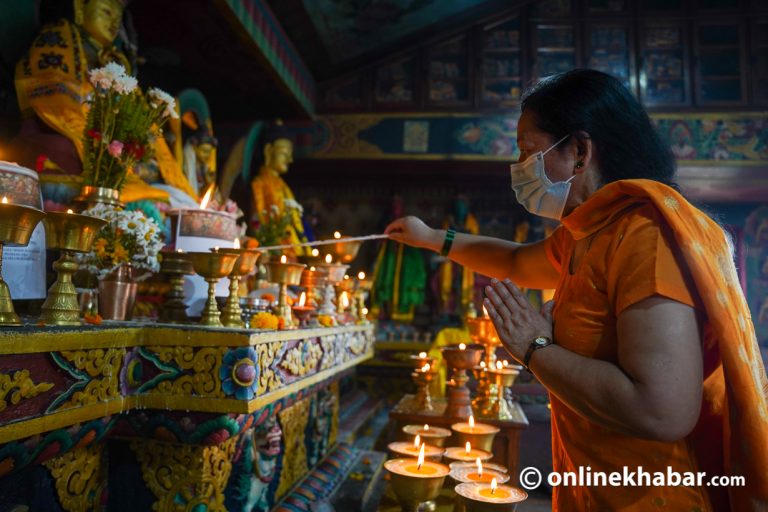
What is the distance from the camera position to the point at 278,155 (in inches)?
252

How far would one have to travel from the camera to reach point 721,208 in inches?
300

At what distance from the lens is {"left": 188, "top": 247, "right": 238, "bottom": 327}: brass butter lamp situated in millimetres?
1817

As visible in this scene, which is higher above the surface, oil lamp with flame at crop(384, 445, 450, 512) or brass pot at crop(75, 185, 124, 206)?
brass pot at crop(75, 185, 124, 206)

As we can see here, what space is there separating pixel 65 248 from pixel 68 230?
55 millimetres

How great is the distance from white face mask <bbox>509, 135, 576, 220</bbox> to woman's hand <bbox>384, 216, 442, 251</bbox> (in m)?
0.59

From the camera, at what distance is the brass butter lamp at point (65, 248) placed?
152 centimetres

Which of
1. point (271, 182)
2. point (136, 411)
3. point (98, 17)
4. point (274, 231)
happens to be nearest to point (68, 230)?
point (136, 411)

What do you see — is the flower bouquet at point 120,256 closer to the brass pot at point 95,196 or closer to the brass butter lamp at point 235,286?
the brass pot at point 95,196

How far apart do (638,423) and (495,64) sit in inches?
309

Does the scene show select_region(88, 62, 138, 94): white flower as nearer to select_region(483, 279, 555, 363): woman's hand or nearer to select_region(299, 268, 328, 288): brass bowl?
select_region(299, 268, 328, 288): brass bowl

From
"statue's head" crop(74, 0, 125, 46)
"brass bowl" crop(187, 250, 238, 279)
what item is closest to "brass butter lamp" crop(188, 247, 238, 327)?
"brass bowl" crop(187, 250, 238, 279)

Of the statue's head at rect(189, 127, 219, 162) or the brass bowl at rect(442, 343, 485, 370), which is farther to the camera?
the statue's head at rect(189, 127, 219, 162)

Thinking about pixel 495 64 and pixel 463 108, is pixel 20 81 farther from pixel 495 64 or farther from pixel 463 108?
pixel 495 64

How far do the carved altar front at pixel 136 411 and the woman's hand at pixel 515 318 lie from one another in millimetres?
869
